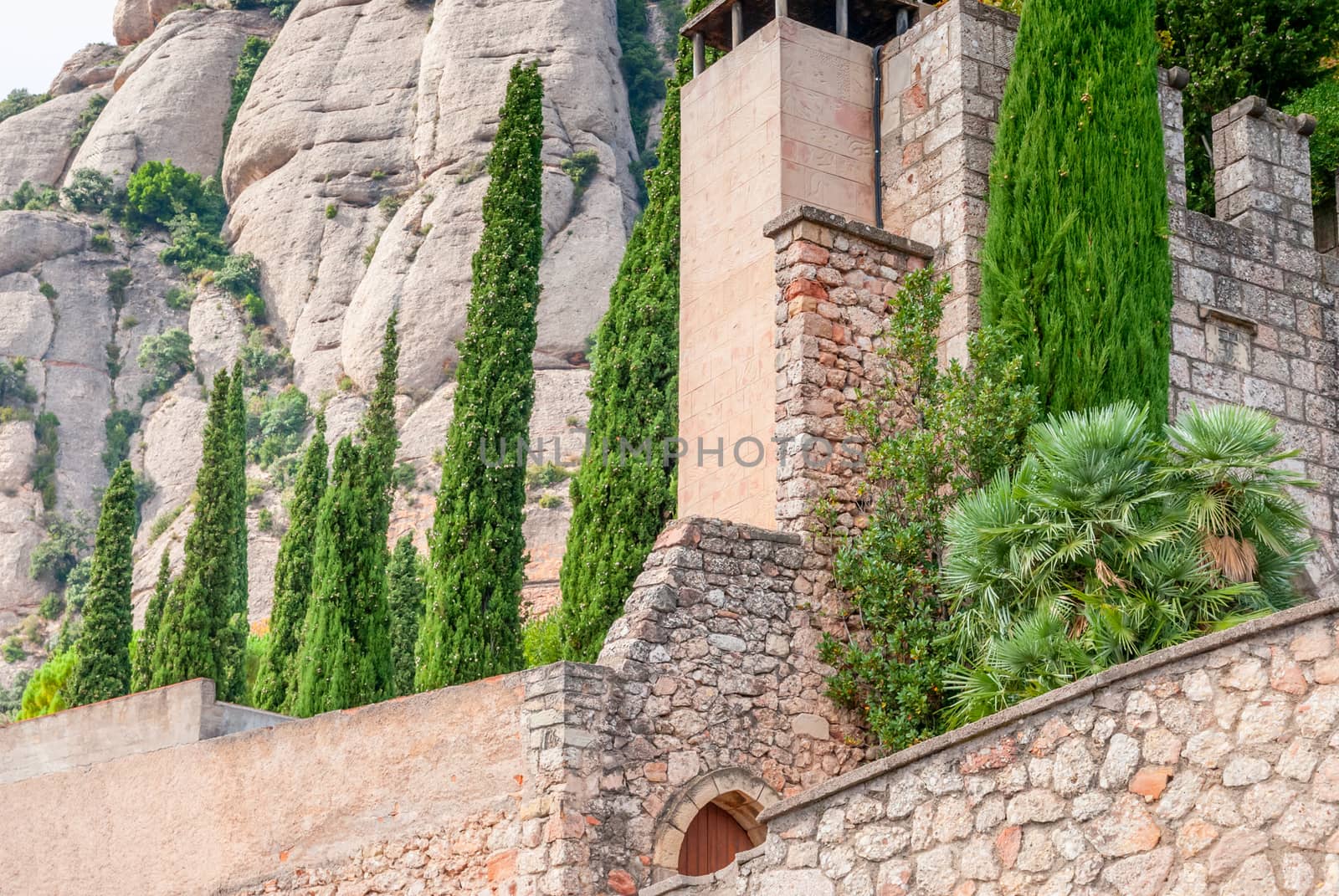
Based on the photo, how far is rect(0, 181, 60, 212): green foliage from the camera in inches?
1986

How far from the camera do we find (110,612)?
25.0 m

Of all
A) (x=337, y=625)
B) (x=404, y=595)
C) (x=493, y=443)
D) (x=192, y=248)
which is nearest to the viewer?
(x=493, y=443)

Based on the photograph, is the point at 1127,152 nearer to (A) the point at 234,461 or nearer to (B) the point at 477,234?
(A) the point at 234,461

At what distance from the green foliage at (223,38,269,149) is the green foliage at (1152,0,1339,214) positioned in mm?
39928

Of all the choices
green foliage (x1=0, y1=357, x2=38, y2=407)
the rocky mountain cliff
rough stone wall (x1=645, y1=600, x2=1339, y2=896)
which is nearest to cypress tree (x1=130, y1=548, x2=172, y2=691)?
the rocky mountain cliff

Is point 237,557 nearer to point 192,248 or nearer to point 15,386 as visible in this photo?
point 15,386

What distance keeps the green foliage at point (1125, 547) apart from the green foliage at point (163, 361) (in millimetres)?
40433

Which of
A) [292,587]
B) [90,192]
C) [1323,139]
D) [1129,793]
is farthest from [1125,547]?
[90,192]

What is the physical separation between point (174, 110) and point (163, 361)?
8691 millimetres

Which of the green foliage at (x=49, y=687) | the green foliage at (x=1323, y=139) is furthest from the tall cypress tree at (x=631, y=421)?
the green foliage at (x=49, y=687)

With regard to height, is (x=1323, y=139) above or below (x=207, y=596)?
above

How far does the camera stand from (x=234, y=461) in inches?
1078

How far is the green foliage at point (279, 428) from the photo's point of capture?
4531 cm

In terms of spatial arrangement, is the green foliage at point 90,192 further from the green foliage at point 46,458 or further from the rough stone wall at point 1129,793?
the rough stone wall at point 1129,793
